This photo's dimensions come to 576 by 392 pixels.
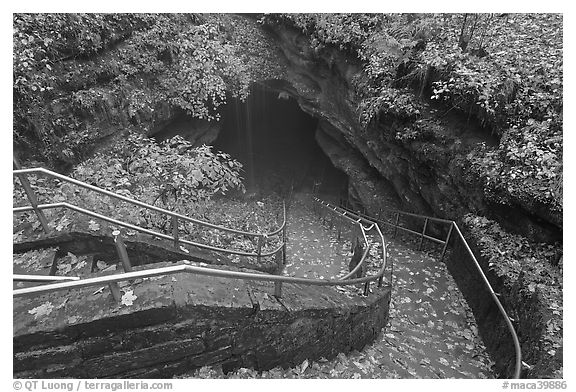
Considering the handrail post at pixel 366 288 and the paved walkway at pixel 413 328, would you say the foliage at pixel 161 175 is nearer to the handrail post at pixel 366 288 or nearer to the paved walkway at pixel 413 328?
the paved walkway at pixel 413 328

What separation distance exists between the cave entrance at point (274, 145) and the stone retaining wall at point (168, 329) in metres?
10.6

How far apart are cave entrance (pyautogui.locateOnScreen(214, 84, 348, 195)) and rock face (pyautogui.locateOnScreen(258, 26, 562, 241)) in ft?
7.61

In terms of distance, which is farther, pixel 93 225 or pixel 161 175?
pixel 161 175

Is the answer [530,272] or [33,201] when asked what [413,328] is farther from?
[33,201]

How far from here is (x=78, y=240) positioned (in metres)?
4.15

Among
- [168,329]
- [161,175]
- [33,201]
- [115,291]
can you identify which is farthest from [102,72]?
[168,329]

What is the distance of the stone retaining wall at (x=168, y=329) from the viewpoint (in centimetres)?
263

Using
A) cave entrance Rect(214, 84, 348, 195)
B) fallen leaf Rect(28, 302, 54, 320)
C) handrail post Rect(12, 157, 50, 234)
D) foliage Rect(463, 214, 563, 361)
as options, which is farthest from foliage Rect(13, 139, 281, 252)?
cave entrance Rect(214, 84, 348, 195)

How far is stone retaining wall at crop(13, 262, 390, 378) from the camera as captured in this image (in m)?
2.63

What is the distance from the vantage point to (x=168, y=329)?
286 cm

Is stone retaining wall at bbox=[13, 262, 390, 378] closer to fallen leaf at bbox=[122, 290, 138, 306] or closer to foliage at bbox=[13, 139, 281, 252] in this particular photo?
fallen leaf at bbox=[122, 290, 138, 306]

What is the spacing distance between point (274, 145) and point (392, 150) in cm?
996
